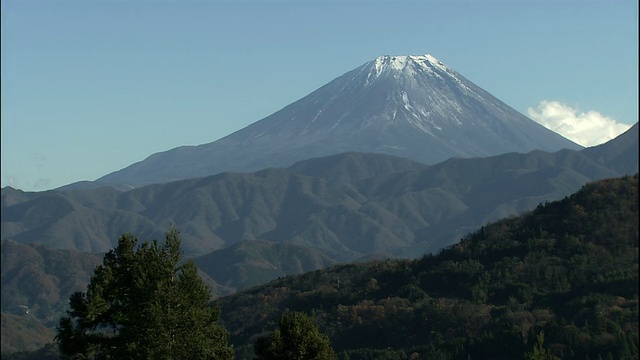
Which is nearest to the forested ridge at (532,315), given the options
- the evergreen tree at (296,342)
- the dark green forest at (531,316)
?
the dark green forest at (531,316)

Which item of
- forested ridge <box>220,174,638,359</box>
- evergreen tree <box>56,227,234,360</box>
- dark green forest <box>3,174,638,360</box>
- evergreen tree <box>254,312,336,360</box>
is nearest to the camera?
evergreen tree <box>56,227,234,360</box>

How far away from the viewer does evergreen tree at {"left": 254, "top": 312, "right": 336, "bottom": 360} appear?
35969 millimetres

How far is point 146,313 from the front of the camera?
1404 inches

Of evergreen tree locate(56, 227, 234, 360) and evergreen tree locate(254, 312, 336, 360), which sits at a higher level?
evergreen tree locate(56, 227, 234, 360)

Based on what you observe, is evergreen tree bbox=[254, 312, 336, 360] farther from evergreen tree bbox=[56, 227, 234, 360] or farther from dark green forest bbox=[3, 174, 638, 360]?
dark green forest bbox=[3, 174, 638, 360]

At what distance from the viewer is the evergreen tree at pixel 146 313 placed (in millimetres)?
35656

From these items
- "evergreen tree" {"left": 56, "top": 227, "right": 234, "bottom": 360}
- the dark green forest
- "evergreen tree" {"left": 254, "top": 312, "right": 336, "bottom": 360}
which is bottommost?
the dark green forest

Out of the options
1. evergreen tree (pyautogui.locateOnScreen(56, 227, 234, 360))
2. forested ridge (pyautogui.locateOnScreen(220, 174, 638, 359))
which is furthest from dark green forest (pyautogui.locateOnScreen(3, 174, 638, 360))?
evergreen tree (pyautogui.locateOnScreen(56, 227, 234, 360))

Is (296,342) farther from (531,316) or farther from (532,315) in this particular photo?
(532,315)

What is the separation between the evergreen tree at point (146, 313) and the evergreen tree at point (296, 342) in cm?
200

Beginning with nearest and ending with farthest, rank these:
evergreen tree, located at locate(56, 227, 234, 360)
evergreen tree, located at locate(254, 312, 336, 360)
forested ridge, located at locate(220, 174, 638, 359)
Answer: evergreen tree, located at locate(56, 227, 234, 360) → evergreen tree, located at locate(254, 312, 336, 360) → forested ridge, located at locate(220, 174, 638, 359)

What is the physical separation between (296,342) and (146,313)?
512 centimetres

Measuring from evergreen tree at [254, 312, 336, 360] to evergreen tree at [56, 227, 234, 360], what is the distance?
2.00 m

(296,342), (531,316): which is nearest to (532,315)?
(531,316)
